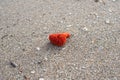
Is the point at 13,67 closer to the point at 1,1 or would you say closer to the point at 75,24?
the point at 75,24

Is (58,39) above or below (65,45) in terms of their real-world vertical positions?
above

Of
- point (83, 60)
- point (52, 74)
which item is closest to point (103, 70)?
point (83, 60)

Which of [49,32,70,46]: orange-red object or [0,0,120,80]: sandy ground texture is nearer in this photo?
[0,0,120,80]: sandy ground texture

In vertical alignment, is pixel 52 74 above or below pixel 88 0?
below

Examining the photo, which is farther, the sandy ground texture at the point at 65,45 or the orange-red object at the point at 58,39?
the orange-red object at the point at 58,39

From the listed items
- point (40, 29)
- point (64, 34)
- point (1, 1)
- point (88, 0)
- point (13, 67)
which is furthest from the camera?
point (1, 1)

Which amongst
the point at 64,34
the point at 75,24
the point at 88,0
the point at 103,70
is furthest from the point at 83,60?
the point at 88,0

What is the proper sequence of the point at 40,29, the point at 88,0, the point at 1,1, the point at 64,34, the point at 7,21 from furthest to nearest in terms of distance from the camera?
the point at 1,1 → the point at 88,0 → the point at 7,21 → the point at 40,29 → the point at 64,34

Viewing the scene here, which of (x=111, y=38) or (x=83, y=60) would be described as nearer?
(x=83, y=60)
